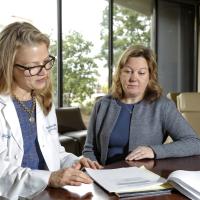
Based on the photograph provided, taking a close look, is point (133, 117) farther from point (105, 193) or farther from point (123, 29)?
point (123, 29)

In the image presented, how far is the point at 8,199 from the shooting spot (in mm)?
1357

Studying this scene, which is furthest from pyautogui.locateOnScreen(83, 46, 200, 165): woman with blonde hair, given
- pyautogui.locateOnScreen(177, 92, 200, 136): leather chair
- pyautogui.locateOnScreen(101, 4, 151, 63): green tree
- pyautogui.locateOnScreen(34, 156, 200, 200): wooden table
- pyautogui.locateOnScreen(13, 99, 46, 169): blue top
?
pyautogui.locateOnScreen(101, 4, 151, 63): green tree

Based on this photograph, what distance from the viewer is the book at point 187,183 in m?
1.22

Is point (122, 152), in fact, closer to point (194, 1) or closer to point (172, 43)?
point (172, 43)

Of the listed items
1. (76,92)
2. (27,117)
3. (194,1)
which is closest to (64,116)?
(76,92)

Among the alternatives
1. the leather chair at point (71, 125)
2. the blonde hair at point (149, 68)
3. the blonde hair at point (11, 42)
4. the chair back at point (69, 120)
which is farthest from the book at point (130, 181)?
the chair back at point (69, 120)

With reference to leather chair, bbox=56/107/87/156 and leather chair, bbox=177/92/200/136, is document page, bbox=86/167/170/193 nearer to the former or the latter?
leather chair, bbox=177/92/200/136

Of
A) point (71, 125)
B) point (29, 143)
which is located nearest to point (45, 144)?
point (29, 143)

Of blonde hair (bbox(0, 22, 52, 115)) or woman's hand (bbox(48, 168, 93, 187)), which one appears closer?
woman's hand (bbox(48, 168, 93, 187))

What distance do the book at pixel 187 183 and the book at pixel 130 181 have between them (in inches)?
1.2

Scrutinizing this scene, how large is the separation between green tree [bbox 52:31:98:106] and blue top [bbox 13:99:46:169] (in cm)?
447

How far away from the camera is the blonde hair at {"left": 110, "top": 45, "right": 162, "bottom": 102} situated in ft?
7.09

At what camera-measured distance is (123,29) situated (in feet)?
22.3

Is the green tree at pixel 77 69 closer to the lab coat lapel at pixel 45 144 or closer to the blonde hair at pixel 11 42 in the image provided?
the lab coat lapel at pixel 45 144
